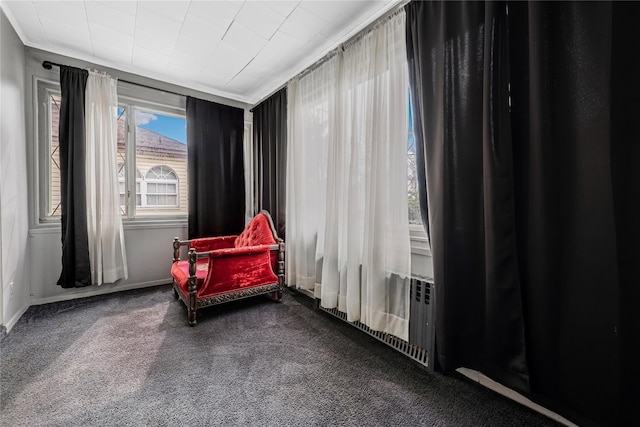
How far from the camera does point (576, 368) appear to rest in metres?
1.13

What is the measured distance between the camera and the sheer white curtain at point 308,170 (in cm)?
255

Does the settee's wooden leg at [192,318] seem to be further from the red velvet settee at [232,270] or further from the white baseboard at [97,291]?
the white baseboard at [97,291]

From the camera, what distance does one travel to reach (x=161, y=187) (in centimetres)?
341

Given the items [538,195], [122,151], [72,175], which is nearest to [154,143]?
[122,151]

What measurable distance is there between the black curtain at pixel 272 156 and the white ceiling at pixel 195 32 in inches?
16.0

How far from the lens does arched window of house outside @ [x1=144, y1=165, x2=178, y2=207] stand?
3.33 meters

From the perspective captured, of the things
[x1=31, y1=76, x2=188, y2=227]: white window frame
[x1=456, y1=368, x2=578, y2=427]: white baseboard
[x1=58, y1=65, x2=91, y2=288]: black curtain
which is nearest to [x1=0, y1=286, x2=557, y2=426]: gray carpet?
[x1=456, y1=368, x2=578, y2=427]: white baseboard

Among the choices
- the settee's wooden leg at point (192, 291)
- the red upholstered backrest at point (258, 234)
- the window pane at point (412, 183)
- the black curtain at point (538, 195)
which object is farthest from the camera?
the red upholstered backrest at point (258, 234)

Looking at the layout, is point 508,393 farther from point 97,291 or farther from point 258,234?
point 97,291

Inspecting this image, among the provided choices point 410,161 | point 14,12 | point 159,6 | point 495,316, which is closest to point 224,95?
point 159,6

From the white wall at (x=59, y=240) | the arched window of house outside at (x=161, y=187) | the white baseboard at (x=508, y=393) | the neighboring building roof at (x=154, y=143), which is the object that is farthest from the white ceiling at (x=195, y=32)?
the white baseboard at (x=508, y=393)

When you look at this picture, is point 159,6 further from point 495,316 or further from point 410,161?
point 495,316

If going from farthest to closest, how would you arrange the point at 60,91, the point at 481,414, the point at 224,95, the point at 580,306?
the point at 224,95 → the point at 60,91 → the point at 481,414 → the point at 580,306

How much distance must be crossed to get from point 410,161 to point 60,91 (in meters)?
3.56
